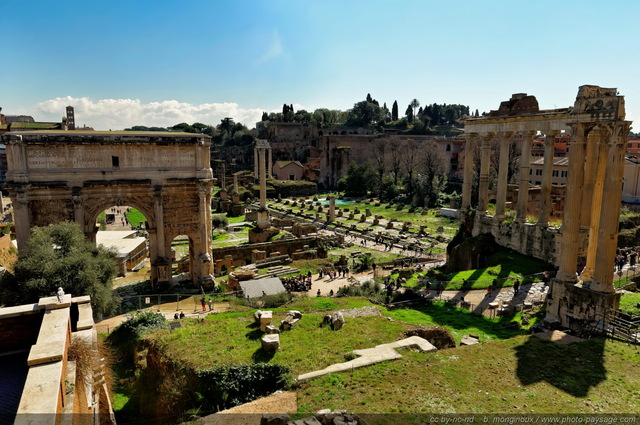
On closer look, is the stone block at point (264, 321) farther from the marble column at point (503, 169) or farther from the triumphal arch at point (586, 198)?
the marble column at point (503, 169)

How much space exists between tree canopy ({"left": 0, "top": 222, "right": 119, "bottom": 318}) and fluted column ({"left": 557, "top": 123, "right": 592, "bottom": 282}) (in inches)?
593

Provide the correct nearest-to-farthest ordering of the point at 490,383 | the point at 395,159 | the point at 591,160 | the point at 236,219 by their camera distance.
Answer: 1. the point at 490,383
2. the point at 591,160
3. the point at 236,219
4. the point at 395,159

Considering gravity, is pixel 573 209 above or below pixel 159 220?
above

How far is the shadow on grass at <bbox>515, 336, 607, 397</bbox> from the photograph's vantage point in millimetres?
8733

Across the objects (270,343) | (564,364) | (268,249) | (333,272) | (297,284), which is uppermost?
(270,343)

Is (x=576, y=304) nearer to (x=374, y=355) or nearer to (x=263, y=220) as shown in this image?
(x=374, y=355)

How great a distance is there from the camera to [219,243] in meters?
33.2

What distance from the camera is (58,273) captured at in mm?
13195

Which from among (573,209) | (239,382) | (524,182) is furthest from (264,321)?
(524,182)

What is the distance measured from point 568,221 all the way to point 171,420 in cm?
1264

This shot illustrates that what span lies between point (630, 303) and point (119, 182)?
20051 millimetres

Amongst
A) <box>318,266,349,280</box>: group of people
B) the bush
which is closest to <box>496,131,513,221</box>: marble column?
<box>318,266,349,280</box>: group of people

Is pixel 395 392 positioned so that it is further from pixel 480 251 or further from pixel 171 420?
pixel 480 251

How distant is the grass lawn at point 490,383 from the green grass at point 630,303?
2467mm
